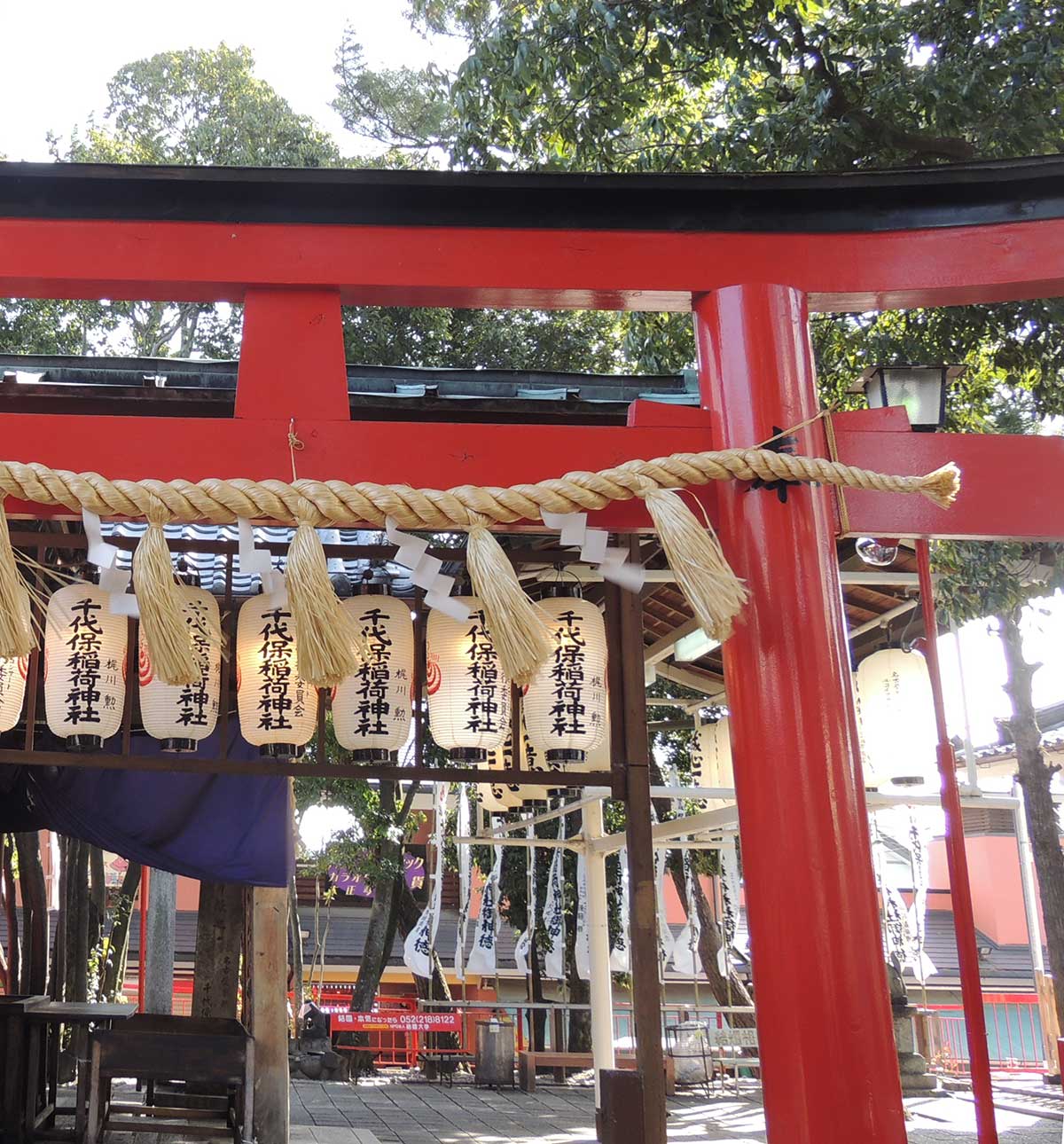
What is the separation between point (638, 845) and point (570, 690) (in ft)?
3.01

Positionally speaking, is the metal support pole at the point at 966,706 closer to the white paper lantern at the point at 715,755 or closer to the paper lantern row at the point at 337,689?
the white paper lantern at the point at 715,755

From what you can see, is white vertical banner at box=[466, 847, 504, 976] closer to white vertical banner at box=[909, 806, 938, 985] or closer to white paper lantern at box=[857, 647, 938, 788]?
white vertical banner at box=[909, 806, 938, 985]

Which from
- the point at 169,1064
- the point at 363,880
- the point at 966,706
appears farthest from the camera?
the point at 363,880

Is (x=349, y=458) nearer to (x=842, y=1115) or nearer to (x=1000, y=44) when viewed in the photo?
(x=842, y=1115)

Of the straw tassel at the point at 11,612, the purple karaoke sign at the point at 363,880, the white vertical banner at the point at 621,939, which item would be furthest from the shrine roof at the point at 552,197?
the purple karaoke sign at the point at 363,880

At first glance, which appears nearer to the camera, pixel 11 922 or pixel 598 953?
pixel 598 953

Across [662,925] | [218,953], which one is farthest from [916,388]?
[662,925]

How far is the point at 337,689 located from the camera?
16.7 feet

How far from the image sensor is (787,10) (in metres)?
8.78

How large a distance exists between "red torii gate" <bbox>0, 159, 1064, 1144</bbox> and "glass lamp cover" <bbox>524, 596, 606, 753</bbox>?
1.98 metres

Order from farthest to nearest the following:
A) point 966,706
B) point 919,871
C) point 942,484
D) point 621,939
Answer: point 621,939 < point 919,871 < point 966,706 < point 942,484

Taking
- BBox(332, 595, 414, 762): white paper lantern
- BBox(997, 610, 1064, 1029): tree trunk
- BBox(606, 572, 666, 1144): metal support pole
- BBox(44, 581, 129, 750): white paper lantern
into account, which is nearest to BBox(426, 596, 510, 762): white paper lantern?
BBox(332, 595, 414, 762): white paper lantern

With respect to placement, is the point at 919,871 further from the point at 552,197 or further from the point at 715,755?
the point at 552,197

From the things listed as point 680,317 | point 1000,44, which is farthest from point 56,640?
point 1000,44
